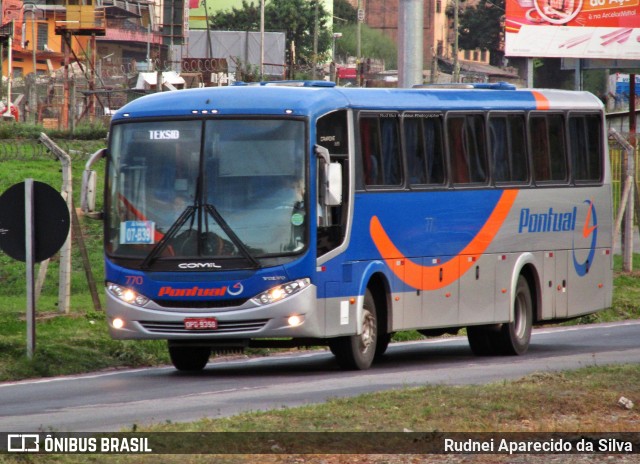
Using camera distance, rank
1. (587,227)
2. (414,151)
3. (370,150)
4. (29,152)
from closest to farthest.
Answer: (370,150)
(414,151)
(587,227)
(29,152)

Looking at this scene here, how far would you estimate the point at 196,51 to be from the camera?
113812 millimetres

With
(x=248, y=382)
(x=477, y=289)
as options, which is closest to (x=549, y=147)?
(x=477, y=289)

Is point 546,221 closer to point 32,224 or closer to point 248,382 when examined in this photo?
point 248,382

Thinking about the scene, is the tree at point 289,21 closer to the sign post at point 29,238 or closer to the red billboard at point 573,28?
the red billboard at point 573,28

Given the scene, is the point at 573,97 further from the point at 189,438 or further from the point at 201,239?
the point at 189,438

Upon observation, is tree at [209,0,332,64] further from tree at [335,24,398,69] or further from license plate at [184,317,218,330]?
license plate at [184,317,218,330]

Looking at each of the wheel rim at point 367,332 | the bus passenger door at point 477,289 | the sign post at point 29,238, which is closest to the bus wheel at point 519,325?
the bus passenger door at point 477,289

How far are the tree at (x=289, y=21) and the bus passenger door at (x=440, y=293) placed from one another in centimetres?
9599

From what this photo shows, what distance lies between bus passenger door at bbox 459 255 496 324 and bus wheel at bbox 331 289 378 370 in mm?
1905

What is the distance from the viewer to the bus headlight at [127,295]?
1648cm

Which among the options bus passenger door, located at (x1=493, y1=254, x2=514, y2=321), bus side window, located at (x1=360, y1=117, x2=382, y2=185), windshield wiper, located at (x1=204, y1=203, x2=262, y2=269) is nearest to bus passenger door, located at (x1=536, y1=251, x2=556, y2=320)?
bus passenger door, located at (x1=493, y1=254, x2=514, y2=321)

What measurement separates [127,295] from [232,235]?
1.35 metres

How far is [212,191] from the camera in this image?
16.2 meters

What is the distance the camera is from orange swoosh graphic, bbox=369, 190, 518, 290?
17656mm
